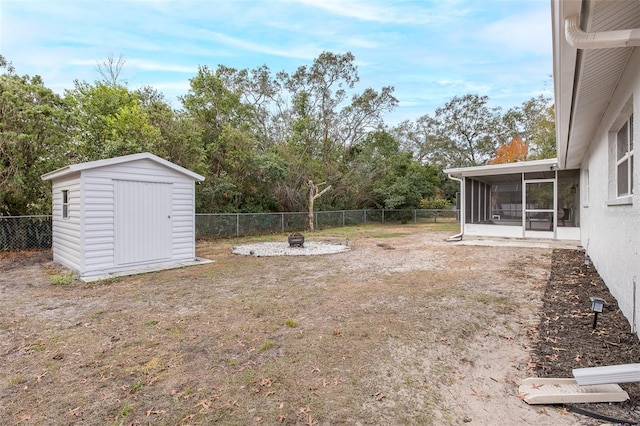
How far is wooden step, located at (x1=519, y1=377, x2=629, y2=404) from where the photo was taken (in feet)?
6.90

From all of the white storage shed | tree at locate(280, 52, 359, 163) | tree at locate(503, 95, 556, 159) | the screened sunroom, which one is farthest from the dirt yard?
tree at locate(503, 95, 556, 159)

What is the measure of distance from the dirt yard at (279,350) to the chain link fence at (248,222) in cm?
367

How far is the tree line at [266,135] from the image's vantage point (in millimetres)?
9203

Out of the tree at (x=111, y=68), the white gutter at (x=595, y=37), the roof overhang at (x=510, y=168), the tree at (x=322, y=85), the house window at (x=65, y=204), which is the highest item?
the tree at (x=322, y=85)

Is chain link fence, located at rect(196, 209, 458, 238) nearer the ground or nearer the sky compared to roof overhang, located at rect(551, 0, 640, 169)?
nearer the ground

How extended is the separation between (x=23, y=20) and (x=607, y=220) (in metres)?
13.6

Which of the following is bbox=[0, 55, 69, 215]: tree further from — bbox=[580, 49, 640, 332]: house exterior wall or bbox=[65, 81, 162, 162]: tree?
bbox=[580, 49, 640, 332]: house exterior wall

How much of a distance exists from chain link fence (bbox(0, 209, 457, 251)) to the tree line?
2.74 ft

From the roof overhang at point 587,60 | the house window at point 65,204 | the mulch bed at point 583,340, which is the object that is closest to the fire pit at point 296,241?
the house window at point 65,204

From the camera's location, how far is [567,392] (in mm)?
2184

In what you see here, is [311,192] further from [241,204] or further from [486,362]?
[486,362]

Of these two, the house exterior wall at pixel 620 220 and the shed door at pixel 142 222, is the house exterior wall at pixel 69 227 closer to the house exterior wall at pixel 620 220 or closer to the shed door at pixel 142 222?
the shed door at pixel 142 222

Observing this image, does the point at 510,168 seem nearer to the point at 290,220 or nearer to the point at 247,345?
the point at 290,220

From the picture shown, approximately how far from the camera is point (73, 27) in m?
9.55
